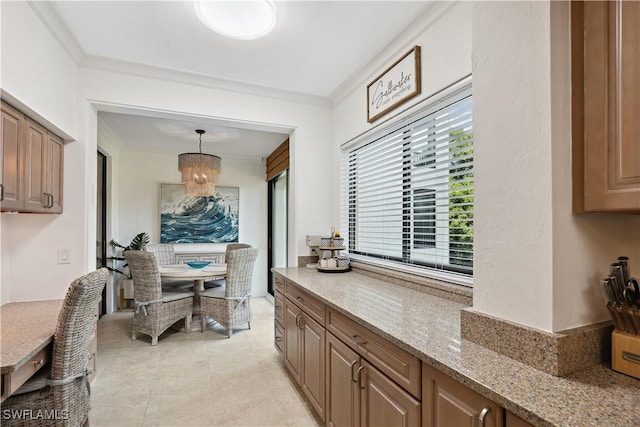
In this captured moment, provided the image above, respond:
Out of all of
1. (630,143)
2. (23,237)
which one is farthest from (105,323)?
(630,143)

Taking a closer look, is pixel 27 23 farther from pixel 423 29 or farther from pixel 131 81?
pixel 423 29

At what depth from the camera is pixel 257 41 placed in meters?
2.27

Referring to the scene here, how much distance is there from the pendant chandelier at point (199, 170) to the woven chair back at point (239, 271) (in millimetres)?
1031

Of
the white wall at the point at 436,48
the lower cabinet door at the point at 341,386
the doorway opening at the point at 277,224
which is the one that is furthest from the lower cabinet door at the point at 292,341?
the doorway opening at the point at 277,224

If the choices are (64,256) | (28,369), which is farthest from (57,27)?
(28,369)

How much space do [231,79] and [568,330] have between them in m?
2.97

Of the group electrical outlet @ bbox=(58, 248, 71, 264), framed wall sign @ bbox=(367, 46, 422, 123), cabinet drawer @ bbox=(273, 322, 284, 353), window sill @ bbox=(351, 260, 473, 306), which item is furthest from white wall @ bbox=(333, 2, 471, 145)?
electrical outlet @ bbox=(58, 248, 71, 264)

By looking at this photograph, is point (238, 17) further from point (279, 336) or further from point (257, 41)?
point (279, 336)

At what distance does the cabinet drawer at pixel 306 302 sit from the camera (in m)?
1.98

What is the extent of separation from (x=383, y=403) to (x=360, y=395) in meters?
0.19

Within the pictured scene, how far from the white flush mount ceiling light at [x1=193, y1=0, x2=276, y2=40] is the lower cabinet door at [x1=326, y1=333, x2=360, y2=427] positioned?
6.57ft

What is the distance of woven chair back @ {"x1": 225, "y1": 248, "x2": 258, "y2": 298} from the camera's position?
11.9 ft

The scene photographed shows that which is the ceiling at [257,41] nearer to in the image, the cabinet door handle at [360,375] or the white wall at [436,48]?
the white wall at [436,48]

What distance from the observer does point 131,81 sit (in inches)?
105
